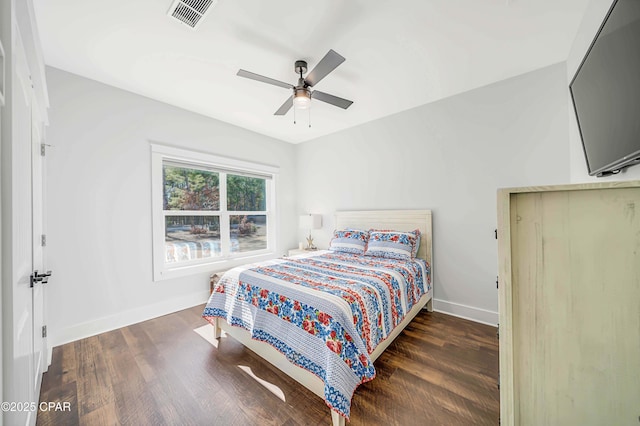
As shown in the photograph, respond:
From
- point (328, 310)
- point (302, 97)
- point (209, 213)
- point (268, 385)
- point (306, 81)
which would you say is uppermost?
point (306, 81)

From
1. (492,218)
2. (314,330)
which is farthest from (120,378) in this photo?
(492,218)

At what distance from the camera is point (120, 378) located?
1.84m

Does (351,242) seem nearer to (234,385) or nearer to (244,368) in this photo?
(244,368)

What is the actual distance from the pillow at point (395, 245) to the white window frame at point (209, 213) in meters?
2.10

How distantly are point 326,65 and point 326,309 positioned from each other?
5.86ft

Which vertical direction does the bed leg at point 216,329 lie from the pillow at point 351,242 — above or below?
below

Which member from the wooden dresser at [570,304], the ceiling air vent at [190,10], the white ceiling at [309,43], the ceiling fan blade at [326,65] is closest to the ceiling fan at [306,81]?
the ceiling fan blade at [326,65]

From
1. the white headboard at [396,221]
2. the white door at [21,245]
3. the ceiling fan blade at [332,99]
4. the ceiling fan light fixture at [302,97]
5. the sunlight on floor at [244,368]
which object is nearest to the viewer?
the white door at [21,245]

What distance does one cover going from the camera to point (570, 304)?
0.86 metres

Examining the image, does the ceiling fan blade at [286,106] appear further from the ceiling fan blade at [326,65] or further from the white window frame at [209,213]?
the white window frame at [209,213]

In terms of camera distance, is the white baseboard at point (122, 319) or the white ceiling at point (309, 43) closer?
the white ceiling at point (309, 43)

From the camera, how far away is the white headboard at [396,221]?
3.10 metres

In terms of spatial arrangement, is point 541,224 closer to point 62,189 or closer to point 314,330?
point 314,330

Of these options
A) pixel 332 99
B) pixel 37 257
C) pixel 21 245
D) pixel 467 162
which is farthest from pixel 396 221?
pixel 37 257
